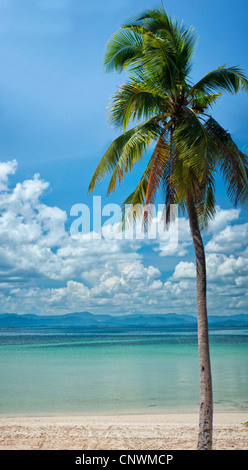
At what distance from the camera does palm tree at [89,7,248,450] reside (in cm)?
783

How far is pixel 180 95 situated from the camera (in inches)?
335

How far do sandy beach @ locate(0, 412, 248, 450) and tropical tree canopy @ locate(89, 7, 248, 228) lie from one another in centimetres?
483

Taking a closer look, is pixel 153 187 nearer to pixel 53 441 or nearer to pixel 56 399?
pixel 53 441

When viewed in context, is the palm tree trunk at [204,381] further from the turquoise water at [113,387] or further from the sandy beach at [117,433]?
the turquoise water at [113,387]

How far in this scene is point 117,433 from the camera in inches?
412

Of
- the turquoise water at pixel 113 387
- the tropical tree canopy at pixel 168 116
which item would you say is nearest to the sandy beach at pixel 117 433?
the turquoise water at pixel 113 387

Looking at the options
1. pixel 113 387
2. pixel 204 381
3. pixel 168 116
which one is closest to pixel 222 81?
pixel 168 116

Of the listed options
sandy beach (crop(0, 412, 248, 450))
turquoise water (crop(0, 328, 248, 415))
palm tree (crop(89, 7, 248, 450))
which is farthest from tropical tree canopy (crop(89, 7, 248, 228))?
turquoise water (crop(0, 328, 248, 415))

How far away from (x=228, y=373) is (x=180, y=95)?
62.9 feet

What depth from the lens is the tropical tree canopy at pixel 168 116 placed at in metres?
8.08

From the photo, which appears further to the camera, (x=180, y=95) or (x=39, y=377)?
(x=39, y=377)

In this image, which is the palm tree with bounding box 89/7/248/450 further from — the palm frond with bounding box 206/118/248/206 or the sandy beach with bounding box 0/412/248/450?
the sandy beach with bounding box 0/412/248/450

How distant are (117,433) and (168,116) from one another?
7.08 metres
